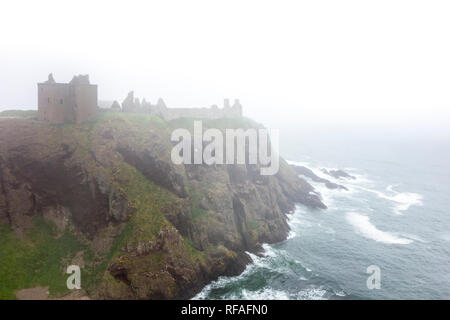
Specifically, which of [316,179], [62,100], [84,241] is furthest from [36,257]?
[316,179]

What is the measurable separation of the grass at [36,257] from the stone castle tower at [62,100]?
17.0 meters

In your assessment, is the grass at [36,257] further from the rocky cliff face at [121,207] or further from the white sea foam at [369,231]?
the white sea foam at [369,231]

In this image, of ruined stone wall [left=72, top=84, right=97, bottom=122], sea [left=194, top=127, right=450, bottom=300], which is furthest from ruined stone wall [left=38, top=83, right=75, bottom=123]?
sea [left=194, top=127, right=450, bottom=300]

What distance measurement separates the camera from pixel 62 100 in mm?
47812

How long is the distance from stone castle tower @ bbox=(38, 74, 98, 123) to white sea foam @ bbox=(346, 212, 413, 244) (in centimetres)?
5898

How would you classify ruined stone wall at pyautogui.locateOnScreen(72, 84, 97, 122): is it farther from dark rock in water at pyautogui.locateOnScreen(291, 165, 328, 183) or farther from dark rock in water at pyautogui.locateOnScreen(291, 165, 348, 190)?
dark rock in water at pyautogui.locateOnScreen(291, 165, 328, 183)

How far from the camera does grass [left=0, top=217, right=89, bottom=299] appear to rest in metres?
34.6

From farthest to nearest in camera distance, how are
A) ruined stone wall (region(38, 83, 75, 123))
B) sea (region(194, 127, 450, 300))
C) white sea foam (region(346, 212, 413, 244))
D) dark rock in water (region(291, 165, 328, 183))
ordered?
dark rock in water (region(291, 165, 328, 183)), white sea foam (region(346, 212, 413, 244)), ruined stone wall (region(38, 83, 75, 123)), sea (region(194, 127, 450, 300))

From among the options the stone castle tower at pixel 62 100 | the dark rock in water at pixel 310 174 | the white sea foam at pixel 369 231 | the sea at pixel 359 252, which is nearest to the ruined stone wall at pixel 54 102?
the stone castle tower at pixel 62 100

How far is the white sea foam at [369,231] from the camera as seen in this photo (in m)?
59.3

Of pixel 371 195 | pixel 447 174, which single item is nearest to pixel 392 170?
pixel 447 174

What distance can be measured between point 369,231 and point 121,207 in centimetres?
5066

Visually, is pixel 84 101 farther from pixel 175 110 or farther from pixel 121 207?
pixel 175 110

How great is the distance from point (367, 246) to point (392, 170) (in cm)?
8652
